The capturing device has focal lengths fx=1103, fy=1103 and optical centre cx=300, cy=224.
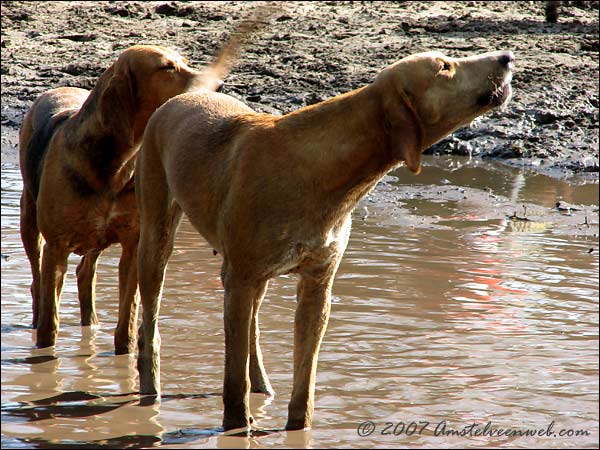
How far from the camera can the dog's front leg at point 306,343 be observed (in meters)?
5.55

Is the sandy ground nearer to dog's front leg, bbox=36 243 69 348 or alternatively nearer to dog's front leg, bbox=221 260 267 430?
dog's front leg, bbox=36 243 69 348

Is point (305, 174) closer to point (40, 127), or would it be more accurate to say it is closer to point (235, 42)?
point (235, 42)

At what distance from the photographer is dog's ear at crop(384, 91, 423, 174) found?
4.94 metres

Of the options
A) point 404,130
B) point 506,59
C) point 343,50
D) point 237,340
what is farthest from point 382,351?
point 343,50

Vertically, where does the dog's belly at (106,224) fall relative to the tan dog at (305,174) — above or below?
below

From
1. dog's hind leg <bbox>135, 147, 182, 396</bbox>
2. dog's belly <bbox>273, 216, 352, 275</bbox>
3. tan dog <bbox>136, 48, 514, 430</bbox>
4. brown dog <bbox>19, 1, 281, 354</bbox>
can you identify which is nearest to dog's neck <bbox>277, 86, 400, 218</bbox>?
tan dog <bbox>136, 48, 514, 430</bbox>

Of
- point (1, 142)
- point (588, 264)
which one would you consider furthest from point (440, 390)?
point (1, 142)

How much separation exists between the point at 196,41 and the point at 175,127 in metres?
12.1

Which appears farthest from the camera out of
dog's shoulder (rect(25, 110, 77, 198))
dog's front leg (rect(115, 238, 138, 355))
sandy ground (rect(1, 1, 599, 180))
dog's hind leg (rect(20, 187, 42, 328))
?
sandy ground (rect(1, 1, 599, 180))

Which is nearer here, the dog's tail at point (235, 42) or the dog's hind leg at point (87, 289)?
the dog's tail at point (235, 42)

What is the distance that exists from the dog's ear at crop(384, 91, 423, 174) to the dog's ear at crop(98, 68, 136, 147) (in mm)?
2242

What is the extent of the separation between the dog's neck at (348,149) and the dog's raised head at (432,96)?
8cm

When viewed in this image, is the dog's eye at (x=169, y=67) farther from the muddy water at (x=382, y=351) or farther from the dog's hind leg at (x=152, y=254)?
the muddy water at (x=382, y=351)

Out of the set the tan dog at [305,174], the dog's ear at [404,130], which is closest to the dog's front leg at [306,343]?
the tan dog at [305,174]
